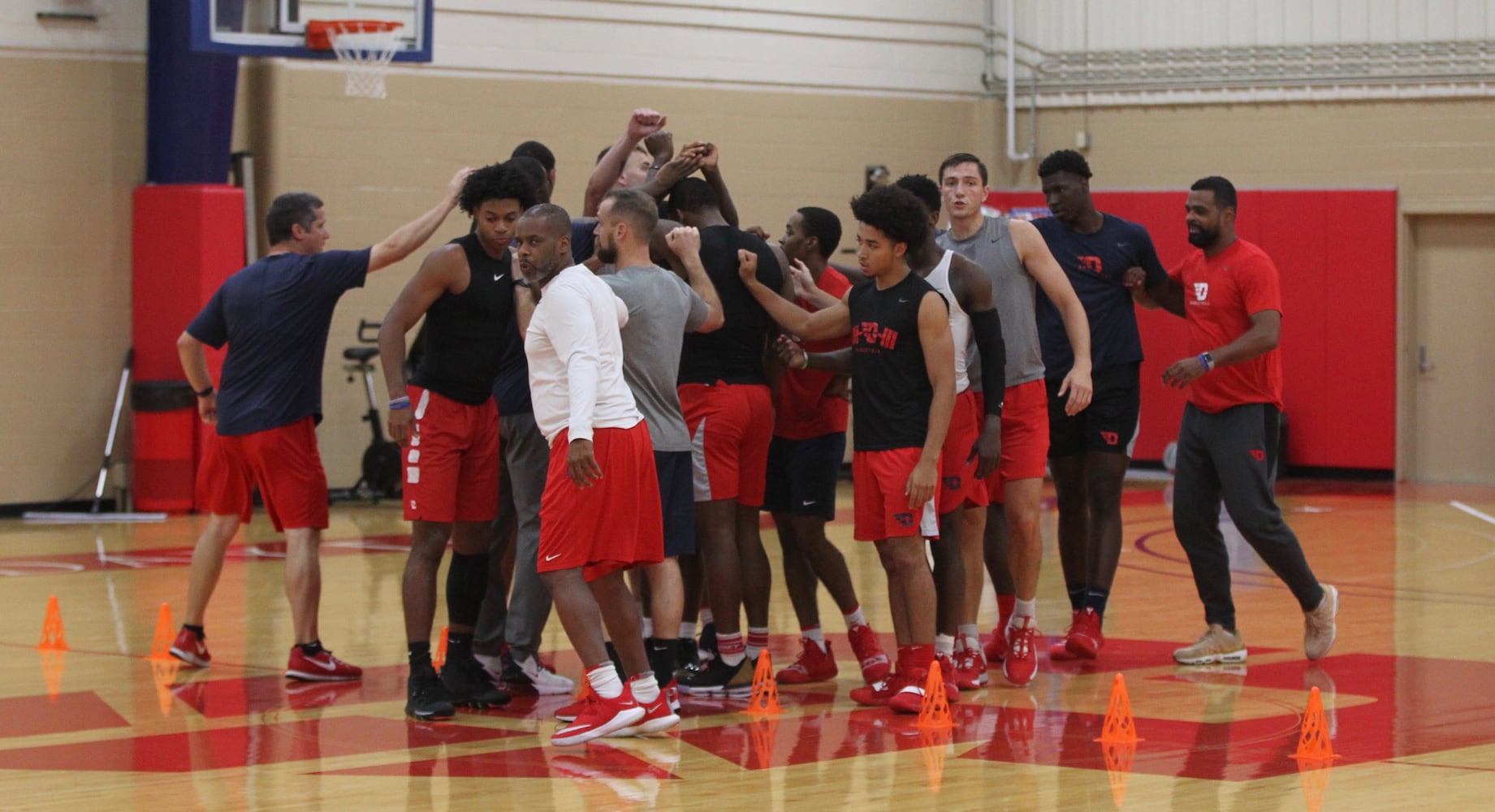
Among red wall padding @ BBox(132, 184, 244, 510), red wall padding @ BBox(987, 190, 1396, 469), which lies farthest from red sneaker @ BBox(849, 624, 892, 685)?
red wall padding @ BBox(987, 190, 1396, 469)

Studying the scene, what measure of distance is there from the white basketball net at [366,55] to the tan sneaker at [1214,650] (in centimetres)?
799

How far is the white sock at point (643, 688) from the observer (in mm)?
5918

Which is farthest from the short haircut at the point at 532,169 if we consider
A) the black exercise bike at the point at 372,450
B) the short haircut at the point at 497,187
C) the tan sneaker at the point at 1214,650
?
the black exercise bike at the point at 372,450

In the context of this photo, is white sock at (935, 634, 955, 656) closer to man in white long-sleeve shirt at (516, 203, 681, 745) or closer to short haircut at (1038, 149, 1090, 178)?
man in white long-sleeve shirt at (516, 203, 681, 745)

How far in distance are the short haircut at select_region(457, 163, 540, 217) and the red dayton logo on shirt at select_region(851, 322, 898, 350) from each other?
1322 mm

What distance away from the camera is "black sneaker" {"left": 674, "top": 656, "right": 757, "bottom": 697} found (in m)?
6.74

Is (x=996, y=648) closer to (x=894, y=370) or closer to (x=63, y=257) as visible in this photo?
(x=894, y=370)

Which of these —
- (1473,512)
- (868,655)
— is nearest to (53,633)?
(868,655)

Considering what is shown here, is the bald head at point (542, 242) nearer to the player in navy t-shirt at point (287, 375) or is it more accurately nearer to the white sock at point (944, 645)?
the player in navy t-shirt at point (287, 375)

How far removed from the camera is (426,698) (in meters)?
6.27

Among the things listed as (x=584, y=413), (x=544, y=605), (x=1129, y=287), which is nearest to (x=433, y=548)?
(x=544, y=605)

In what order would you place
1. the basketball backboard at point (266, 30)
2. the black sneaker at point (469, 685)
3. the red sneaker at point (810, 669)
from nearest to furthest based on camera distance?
1. the black sneaker at point (469, 685)
2. the red sneaker at point (810, 669)
3. the basketball backboard at point (266, 30)

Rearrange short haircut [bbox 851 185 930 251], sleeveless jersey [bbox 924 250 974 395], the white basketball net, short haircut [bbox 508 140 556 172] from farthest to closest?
the white basketball net
short haircut [bbox 508 140 556 172]
sleeveless jersey [bbox 924 250 974 395]
short haircut [bbox 851 185 930 251]

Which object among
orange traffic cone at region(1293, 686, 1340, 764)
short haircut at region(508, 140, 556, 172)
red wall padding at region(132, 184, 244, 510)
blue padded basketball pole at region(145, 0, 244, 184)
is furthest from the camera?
red wall padding at region(132, 184, 244, 510)
